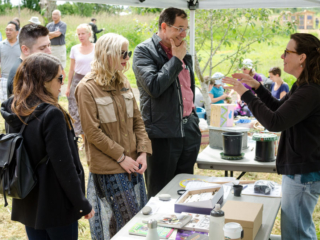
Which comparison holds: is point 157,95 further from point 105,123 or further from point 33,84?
point 33,84

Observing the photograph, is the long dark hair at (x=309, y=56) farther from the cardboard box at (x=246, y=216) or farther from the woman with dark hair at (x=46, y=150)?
the woman with dark hair at (x=46, y=150)

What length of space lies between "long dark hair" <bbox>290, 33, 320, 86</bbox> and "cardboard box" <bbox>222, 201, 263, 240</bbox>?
2.46 feet

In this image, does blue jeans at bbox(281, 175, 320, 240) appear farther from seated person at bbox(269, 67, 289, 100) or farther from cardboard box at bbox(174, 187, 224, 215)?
seated person at bbox(269, 67, 289, 100)

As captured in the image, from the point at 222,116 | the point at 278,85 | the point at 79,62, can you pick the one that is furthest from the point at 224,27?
the point at 222,116

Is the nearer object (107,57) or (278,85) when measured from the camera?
(107,57)

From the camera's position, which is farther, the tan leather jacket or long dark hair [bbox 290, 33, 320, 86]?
the tan leather jacket

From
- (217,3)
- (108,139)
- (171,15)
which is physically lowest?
(108,139)

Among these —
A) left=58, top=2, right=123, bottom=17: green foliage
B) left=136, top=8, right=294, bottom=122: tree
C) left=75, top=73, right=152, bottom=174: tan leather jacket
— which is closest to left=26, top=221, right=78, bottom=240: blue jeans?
left=75, top=73, right=152, bottom=174: tan leather jacket

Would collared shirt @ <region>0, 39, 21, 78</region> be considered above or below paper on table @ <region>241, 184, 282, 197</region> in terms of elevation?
above

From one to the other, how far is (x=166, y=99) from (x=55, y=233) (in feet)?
4.04

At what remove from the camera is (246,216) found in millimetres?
1673

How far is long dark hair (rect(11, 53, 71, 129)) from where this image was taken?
166 cm

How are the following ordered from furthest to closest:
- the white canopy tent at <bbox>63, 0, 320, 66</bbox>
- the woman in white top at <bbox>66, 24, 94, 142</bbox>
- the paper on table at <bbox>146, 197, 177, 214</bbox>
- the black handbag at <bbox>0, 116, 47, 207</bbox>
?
1. the woman in white top at <bbox>66, 24, 94, 142</bbox>
2. the white canopy tent at <bbox>63, 0, 320, 66</bbox>
3. the paper on table at <bbox>146, 197, 177, 214</bbox>
4. the black handbag at <bbox>0, 116, 47, 207</bbox>

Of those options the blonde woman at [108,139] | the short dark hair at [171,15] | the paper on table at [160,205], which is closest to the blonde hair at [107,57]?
the blonde woman at [108,139]
